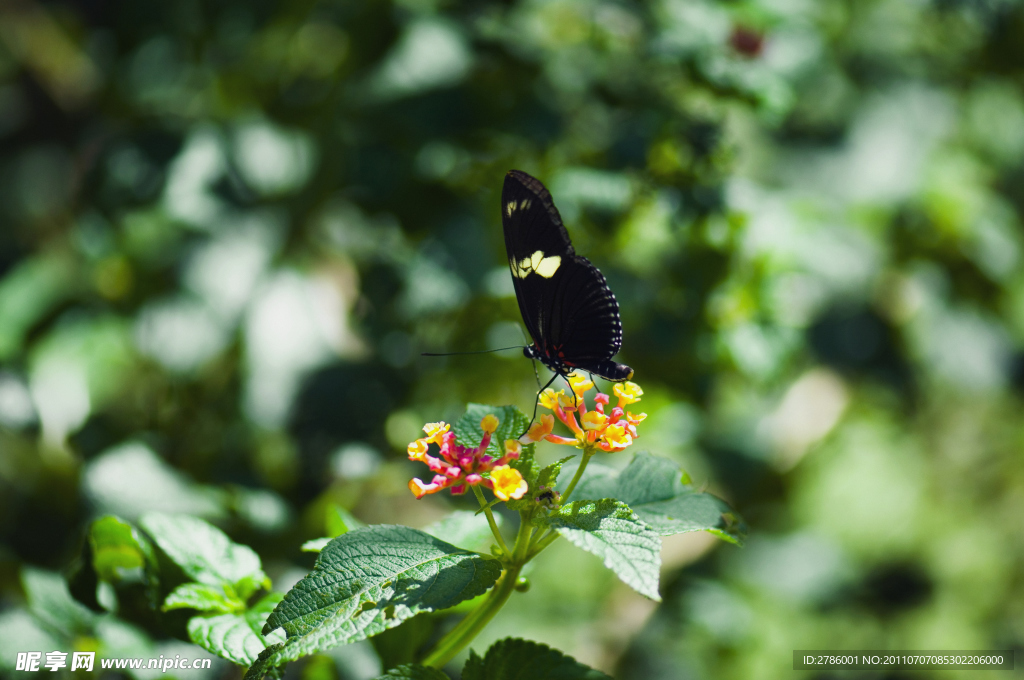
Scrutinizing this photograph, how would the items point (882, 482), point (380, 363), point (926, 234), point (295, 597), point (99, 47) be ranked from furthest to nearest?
point (882, 482) → point (99, 47) → point (926, 234) → point (380, 363) → point (295, 597)

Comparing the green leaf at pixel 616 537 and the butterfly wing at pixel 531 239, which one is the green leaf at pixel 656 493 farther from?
the butterfly wing at pixel 531 239

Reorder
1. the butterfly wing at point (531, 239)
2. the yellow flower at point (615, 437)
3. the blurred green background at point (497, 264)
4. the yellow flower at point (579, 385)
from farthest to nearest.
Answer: the blurred green background at point (497, 264) < the butterfly wing at point (531, 239) < the yellow flower at point (579, 385) < the yellow flower at point (615, 437)

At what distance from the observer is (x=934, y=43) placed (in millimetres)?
1805

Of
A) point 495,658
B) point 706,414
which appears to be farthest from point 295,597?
point 706,414

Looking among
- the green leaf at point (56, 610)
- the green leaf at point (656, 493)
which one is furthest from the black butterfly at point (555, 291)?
the green leaf at point (56, 610)

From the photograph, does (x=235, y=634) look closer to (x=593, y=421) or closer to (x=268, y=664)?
(x=268, y=664)

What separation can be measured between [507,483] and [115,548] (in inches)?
16.9

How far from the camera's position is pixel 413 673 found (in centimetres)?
54

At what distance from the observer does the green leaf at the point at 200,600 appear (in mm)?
593

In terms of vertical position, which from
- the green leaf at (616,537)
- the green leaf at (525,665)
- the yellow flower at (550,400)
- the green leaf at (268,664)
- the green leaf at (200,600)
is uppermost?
the yellow flower at (550,400)

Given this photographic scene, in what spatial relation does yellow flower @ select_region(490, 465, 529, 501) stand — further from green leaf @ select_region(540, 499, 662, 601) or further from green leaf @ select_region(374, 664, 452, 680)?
green leaf @ select_region(374, 664, 452, 680)

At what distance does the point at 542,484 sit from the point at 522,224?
35cm

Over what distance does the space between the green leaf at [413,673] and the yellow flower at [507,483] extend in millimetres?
159

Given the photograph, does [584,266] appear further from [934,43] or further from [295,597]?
[934,43]
